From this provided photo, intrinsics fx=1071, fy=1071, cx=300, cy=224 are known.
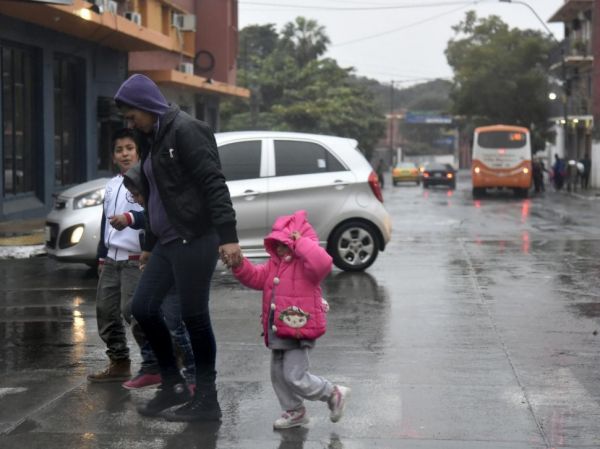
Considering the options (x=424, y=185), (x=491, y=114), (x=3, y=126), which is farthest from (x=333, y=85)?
(x=3, y=126)

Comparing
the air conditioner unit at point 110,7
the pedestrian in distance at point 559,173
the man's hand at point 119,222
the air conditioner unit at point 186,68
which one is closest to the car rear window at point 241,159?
the man's hand at point 119,222

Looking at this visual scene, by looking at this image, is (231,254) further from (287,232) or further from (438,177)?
(438,177)

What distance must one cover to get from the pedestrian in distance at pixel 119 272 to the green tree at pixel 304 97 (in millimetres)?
53663

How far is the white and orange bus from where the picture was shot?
43750 millimetres

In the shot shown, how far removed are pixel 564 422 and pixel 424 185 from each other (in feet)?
159

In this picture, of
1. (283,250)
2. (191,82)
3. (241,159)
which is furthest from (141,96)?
(191,82)

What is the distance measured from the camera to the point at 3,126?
21.4 meters

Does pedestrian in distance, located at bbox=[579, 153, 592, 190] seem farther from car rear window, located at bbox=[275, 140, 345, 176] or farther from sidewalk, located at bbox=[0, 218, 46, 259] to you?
car rear window, located at bbox=[275, 140, 345, 176]

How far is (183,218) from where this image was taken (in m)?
5.79

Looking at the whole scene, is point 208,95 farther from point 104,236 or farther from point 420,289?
point 104,236

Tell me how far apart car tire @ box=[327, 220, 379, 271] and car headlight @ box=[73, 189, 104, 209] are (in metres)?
Result: 2.87

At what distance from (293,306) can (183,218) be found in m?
0.77

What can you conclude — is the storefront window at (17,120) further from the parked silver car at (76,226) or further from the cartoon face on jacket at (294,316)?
the cartoon face on jacket at (294,316)

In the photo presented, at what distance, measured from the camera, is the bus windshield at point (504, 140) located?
45531 millimetres
